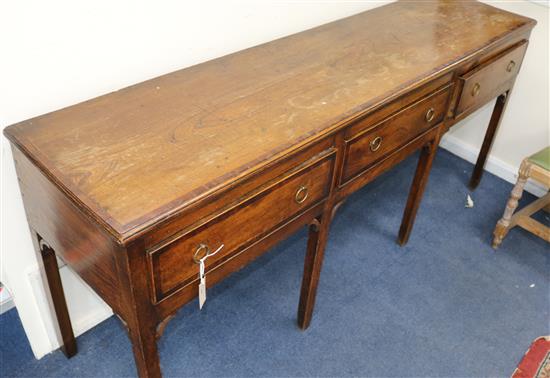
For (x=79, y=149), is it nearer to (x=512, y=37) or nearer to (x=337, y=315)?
(x=337, y=315)

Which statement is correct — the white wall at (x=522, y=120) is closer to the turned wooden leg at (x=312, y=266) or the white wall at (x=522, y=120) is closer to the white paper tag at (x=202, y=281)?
the turned wooden leg at (x=312, y=266)

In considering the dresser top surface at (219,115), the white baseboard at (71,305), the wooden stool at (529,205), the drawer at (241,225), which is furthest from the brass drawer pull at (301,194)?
the wooden stool at (529,205)

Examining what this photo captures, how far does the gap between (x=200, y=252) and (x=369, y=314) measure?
1.01 m

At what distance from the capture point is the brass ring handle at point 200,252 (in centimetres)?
123

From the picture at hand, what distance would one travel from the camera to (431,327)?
204 centimetres

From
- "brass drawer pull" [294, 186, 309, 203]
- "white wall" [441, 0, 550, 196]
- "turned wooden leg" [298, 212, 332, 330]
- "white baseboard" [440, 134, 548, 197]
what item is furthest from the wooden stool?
"brass drawer pull" [294, 186, 309, 203]

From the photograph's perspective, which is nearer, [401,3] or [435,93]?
[435,93]

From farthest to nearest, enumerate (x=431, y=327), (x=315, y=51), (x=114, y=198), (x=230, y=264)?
1. (x=431, y=327)
2. (x=315, y=51)
3. (x=230, y=264)
4. (x=114, y=198)

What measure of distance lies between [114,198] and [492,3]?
2058mm

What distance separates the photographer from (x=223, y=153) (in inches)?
50.1

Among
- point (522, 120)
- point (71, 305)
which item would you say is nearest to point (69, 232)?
point (71, 305)

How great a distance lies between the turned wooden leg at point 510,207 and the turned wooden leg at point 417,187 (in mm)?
367

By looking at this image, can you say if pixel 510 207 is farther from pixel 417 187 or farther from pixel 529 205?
pixel 417 187

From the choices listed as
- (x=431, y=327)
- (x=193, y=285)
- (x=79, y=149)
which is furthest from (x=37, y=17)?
(x=431, y=327)
